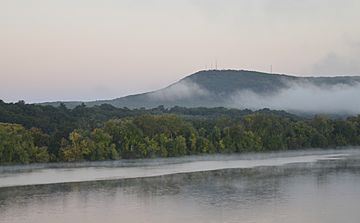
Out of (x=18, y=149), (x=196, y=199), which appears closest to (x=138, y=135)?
(x=18, y=149)

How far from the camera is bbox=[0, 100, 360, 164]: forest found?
29594 mm

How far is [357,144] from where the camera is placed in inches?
1745

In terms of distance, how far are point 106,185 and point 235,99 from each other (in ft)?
216

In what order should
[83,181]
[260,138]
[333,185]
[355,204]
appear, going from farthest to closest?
[260,138], [83,181], [333,185], [355,204]

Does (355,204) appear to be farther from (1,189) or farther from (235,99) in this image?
(235,99)

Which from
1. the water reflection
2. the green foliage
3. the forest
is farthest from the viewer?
the forest

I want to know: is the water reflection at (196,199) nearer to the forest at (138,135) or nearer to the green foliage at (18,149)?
the green foliage at (18,149)

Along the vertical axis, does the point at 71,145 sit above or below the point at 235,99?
below

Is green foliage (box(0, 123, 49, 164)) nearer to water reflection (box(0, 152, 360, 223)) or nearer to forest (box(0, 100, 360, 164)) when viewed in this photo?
forest (box(0, 100, 360, 164))

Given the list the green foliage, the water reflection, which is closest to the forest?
the green foliage

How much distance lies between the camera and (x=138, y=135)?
32812mm

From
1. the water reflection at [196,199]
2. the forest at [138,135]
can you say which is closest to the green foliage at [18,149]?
the forest at [138,135]

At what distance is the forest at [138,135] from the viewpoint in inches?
1165

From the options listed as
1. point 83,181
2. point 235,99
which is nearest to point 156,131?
point 83,181
